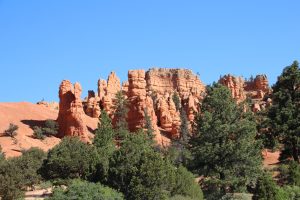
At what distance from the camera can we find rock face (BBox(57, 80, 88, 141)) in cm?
7469

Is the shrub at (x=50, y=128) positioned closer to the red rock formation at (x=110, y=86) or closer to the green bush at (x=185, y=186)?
the red rock formation at (x=110, y=86)

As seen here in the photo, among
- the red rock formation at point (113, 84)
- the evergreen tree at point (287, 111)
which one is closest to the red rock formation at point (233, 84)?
the red rock formation at point (113, 84)

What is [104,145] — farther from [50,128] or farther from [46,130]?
[50,128]

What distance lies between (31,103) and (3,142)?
88.5 feet

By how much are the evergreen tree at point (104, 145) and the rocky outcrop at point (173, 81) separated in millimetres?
84443

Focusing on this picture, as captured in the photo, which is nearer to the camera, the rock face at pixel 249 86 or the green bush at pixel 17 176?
the green bush at pixel 17 176

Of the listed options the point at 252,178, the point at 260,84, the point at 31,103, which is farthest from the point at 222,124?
the point at 260,84

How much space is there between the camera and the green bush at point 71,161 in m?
39.8

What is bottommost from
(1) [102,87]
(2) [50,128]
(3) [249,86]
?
(2) [50,128]

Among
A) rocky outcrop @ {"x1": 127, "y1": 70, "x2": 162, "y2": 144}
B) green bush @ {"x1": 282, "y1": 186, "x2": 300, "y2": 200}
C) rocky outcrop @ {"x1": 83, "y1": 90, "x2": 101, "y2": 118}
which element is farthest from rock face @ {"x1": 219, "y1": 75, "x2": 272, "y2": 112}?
green bush @ {"x1": 282, "y1": 186, "x2": 300, "y2": 200}

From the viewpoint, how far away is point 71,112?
75.9 meters

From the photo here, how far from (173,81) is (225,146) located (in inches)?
4372

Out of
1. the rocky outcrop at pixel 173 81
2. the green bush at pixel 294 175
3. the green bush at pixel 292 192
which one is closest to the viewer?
the green bush at pixel 292 192

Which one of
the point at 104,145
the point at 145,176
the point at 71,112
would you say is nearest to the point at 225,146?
the point at 145,176
